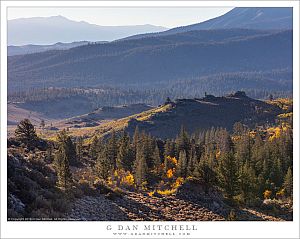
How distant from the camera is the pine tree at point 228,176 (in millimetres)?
32662

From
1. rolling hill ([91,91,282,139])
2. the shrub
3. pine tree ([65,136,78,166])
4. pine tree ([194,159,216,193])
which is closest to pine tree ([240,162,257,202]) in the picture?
the shrub

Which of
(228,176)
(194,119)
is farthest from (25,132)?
(194,119)

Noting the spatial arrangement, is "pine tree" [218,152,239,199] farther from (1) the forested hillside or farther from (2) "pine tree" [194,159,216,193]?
(2) "pine tree" [194,159,216,193]

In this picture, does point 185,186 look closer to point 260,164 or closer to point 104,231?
point 104,231

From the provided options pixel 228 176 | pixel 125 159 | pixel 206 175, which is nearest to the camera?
pixel 206 175

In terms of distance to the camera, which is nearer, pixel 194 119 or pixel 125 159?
pixel 125 159

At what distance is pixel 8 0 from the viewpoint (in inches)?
692

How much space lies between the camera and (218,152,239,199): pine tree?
107 ft

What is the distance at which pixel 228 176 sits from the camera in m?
34.3

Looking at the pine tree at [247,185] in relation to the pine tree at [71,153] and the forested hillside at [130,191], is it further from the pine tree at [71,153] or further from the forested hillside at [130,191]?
the pine tree at [71,153]

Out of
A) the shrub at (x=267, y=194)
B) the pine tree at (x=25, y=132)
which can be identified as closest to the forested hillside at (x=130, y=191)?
the pine tree at (x=25, y=132)

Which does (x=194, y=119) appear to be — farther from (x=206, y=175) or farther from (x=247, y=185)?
(x=206, y=175)

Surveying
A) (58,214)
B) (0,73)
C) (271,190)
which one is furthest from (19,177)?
(271,190)

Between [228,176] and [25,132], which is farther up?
[25,132]
